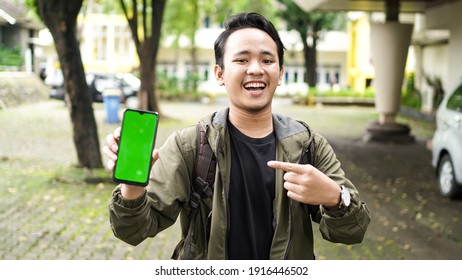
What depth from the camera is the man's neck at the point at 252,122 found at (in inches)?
80.9

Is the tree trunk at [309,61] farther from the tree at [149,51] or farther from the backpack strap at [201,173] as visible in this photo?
the backpack strap at [201,173]

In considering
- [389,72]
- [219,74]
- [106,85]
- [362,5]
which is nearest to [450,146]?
[219,74]

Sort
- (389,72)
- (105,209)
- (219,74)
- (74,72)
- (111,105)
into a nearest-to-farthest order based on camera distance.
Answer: (219,74), (105,209), (74,72), (389,72), (111,105)

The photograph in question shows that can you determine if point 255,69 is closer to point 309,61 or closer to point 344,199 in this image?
point 344,199

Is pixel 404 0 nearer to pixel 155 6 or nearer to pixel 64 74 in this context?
pixel 155 6

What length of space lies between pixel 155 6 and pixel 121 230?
1582 centimetres

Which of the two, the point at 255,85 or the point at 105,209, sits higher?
the point at 255,85

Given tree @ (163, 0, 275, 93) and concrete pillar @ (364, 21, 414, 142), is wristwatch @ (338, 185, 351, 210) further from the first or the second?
tree @ (163, 0, 275, 93)

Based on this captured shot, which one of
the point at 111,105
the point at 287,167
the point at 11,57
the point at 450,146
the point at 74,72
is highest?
the point at 11,57

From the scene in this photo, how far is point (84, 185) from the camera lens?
29.4ft

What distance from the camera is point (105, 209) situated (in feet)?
25.4

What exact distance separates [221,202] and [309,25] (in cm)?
2912

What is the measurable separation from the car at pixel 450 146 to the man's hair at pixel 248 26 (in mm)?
6169
